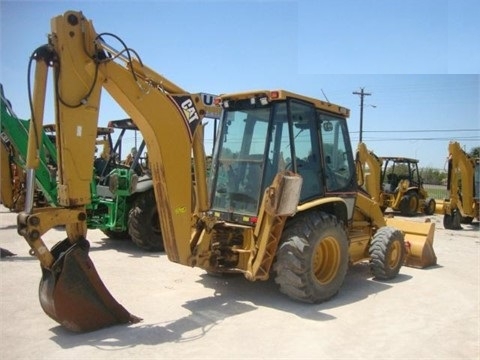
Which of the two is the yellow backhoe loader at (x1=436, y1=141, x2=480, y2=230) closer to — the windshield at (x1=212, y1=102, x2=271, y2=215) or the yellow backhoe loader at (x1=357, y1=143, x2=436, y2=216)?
the yellow backhoe loader at (x1=357, y1=143, x2=436, y2=216)

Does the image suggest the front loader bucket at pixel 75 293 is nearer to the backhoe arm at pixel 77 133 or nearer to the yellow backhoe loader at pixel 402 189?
the backhoe arm at pixel 77 133

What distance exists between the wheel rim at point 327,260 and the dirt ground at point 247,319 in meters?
0.31

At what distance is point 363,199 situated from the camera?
713 centimetres

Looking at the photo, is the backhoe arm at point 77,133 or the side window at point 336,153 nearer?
the backhoe arm at point 77,133

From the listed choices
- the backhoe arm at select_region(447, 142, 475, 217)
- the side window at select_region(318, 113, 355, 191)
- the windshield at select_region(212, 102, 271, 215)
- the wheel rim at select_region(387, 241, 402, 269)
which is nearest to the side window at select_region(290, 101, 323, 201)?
the side window at select_region(318, 113, 355, 191)

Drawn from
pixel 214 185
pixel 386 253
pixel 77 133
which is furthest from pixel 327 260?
pixel 77 133

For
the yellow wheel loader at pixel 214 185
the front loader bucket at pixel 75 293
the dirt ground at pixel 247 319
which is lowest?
the dirt ground at pixel 247 319

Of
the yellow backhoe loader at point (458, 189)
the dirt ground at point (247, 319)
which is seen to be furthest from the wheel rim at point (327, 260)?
the yellow backhoe loader at point (458, 189)

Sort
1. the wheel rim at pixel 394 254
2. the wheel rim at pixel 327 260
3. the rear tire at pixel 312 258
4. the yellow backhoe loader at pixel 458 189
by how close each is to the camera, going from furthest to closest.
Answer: the yellow backhoe loader at pixel 458 189 < the wheel rim at pixel 394 254 < the wheel rim at pixel 327 260 < the rear tire at pixel 312 258

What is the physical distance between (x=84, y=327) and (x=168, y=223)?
1.35 metres

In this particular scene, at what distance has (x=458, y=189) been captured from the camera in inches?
540

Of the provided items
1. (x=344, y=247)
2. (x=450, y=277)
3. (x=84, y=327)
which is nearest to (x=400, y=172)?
(x=450, y=277)

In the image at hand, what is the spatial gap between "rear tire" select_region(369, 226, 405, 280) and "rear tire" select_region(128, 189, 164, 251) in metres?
3.84

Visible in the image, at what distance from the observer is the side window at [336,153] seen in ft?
20.1
